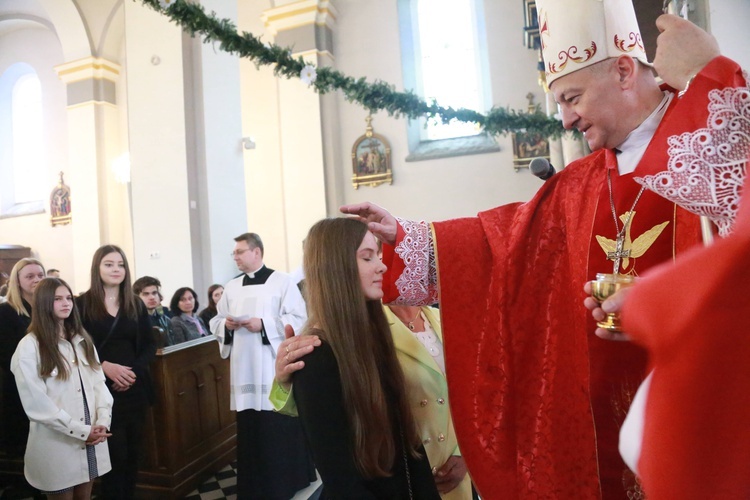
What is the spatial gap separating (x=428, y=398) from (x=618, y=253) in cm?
82

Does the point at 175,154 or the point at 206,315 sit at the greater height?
the point at 175,154

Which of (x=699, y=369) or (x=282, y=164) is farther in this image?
(x=282, y=164)

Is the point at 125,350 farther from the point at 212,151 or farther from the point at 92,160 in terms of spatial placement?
the point at 92,160

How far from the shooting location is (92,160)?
35.4 feet

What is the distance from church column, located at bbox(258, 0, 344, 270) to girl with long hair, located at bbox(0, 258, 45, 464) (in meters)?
5.93

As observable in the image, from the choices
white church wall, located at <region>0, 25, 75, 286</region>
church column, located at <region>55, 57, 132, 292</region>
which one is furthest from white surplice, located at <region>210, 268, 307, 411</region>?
white church wall, located at <region>0, 25, 75, 286</region>

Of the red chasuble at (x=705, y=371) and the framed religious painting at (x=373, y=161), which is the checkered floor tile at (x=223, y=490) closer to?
the red chasuble at (x=705, y=371)

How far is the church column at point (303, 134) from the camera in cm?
975

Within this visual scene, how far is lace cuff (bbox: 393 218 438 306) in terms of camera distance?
1.66 m

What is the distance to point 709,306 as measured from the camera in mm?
437

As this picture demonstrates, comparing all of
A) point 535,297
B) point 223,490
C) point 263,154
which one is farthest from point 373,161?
point 535,297

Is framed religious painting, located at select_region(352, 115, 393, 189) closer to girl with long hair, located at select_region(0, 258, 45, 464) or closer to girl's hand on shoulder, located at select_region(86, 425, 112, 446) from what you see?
girl with long hair, located at select_region(0, 258, 45, 464)

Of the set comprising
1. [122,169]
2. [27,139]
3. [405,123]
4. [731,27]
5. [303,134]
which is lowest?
[731,27]

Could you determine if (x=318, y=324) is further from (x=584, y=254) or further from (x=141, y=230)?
(x=141, y=230)
